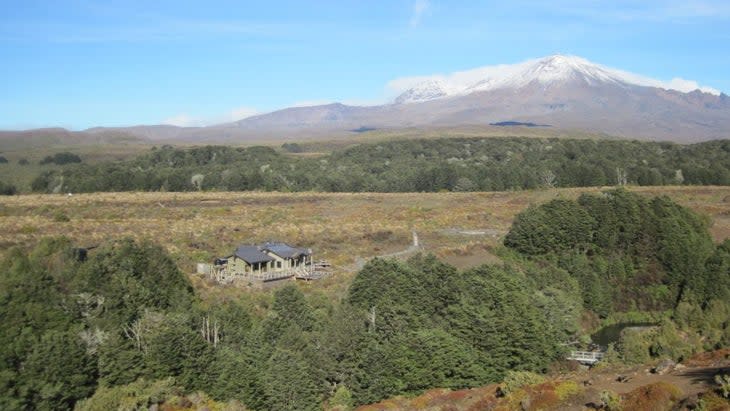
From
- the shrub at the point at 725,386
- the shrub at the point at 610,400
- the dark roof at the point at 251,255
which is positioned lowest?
the dark roof at the point at 251,255

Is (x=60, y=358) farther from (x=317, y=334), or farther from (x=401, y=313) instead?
(x=401, y=313)

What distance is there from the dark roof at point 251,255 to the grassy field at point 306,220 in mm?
2929

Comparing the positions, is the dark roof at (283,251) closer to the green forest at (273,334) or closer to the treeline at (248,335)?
the green forest at (273,334)

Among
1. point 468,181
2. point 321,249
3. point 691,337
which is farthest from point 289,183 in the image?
point 691,337

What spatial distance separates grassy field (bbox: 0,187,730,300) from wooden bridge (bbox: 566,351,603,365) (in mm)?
10742

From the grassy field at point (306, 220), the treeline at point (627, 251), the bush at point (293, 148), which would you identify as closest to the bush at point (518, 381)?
the grassy field at point (306, 220)

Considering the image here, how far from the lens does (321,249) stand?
2053 inches

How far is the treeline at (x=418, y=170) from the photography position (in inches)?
4045

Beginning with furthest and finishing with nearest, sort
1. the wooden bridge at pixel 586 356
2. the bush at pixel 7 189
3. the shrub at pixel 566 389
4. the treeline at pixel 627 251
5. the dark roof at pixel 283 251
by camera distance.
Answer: the bush at pixel 7 189 < the treeline at pixel 627 251 < the dark roof at pixel 283 251 < the wooden bridge at pixel 586 356 < the shrub at pixel 566 389

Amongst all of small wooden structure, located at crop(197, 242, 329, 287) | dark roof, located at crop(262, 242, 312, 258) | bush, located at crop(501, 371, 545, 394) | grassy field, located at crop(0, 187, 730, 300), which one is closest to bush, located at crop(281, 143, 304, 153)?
grassy field, located at crop(0, 187, 730, 300)

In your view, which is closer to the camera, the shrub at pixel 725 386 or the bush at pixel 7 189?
the shrub at pixel 725 386

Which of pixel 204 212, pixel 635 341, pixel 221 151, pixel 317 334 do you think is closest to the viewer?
pixel 317 334

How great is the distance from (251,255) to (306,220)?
25.2 meters

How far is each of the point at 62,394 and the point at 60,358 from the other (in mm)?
1177
